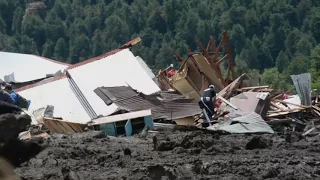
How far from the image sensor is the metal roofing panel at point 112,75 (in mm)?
26641

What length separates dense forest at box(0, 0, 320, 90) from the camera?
10900 cm

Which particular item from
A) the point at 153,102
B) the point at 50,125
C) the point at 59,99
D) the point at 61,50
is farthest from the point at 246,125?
the point at 61,50

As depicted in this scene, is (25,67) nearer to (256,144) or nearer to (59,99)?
(59,99)

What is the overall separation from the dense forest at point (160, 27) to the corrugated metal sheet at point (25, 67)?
66.5 m

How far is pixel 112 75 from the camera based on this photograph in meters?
27.5

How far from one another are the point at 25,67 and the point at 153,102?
8760 millimetres

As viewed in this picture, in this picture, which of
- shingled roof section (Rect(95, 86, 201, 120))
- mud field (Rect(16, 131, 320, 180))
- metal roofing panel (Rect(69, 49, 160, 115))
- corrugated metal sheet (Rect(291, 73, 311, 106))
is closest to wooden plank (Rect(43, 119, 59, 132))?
shingled roof section (Rect(95, 86, 201, 120))

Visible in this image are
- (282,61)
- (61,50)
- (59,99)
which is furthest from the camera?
(61,50)

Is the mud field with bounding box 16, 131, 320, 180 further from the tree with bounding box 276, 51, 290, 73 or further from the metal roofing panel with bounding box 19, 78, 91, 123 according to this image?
the tree with bounding box 276, 51, 290, 73

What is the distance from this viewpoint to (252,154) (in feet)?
53.6

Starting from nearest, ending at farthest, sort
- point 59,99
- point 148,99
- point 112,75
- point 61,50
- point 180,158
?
point 180,158 → point 148,99 → point 59,99 → point 112,75 → point 61,50

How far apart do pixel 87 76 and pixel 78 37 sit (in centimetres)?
8623

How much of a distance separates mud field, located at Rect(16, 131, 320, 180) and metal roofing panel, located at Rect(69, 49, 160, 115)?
6728 mm

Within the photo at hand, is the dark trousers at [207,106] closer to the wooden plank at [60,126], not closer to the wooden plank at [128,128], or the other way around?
the wooden plank at [128,128]
